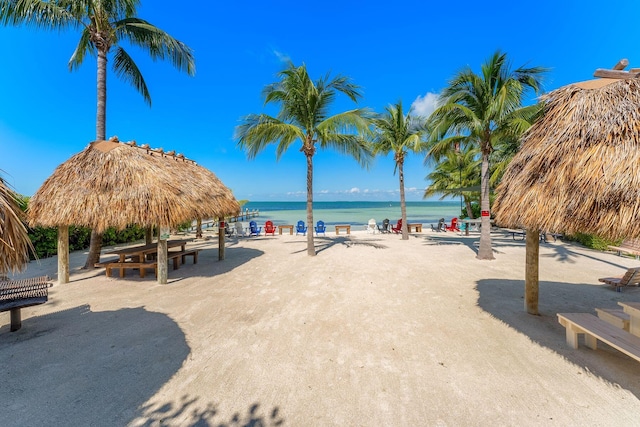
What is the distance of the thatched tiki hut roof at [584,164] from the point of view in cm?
297

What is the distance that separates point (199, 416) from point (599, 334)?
4607mm

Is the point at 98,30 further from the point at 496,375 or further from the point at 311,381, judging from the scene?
the point at 496,375

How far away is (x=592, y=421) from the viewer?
7.78ft

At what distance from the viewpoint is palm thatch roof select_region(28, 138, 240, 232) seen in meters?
6.42

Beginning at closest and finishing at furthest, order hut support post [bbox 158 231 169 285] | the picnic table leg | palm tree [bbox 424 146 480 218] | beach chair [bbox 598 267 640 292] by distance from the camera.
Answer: the picnic table leg, beach chair [bbox 598 267 640 292], hut support post [bbox 158 231 169 285], palm tree [bbox 424 146 480 218]

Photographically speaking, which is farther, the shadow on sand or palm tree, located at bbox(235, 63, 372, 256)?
palm tree, located at bbox(235, 63, 372, 256)

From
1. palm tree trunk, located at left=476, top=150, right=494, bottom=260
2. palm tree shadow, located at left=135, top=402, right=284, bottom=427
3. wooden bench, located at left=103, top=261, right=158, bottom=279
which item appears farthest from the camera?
palm tree trunk, located at left=476, top=150, right=494, bottom=260

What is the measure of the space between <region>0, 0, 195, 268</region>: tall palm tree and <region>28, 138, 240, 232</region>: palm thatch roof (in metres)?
1.67

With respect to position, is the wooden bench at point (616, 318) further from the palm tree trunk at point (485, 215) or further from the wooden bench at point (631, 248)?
the wooden bench at point (631, 248)

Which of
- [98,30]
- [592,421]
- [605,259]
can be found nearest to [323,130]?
[98,30]

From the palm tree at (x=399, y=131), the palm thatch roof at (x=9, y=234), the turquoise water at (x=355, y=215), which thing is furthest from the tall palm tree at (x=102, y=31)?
the turquoise water at (x=355, y=215)

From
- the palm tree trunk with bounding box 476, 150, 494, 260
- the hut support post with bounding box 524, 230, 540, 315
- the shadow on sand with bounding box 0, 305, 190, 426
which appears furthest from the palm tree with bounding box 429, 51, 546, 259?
the shadow on sand with bounding box 0, 305, 190, 426

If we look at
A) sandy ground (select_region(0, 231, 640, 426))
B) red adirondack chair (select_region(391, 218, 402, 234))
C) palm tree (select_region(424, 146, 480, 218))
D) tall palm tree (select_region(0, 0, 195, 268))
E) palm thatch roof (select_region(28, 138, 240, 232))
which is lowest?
sandy ground (select_region(0, 231, 640, 426))

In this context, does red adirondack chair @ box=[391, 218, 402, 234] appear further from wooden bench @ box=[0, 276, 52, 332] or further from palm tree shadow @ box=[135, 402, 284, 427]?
wooden bench @ box=[0, 276, 52, 332]
